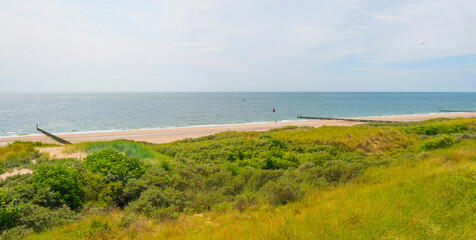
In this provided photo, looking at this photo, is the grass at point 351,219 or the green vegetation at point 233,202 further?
the green vegetation at point 233,202

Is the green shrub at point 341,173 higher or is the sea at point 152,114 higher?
the green shrub at point 341,173

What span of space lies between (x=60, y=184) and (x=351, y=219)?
6503 millimetres

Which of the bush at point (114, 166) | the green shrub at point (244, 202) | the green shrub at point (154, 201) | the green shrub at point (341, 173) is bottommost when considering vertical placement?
the green shrub at point (154, 201)

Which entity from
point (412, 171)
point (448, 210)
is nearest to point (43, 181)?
point (448, 210)

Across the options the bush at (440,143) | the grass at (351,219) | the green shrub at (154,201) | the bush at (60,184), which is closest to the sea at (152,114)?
the bush at (60,184)

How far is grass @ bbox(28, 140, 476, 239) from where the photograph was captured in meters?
3.39

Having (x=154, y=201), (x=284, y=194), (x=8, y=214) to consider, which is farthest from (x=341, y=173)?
(x=8, y=214)

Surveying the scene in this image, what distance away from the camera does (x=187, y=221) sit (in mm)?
5066

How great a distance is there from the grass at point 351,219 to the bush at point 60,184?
4.18ft

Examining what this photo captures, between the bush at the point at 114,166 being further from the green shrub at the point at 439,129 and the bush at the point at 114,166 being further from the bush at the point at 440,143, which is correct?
the green shrub at the point at 439,129

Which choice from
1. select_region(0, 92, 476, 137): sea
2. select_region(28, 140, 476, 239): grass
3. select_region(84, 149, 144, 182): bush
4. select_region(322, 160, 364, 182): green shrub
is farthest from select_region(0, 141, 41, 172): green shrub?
select_region(0, 92, 476, 137): sea

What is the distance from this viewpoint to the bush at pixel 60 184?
6.05 metres

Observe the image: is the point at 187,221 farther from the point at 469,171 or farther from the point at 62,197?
the point at 469,171

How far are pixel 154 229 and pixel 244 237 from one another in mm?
2156
